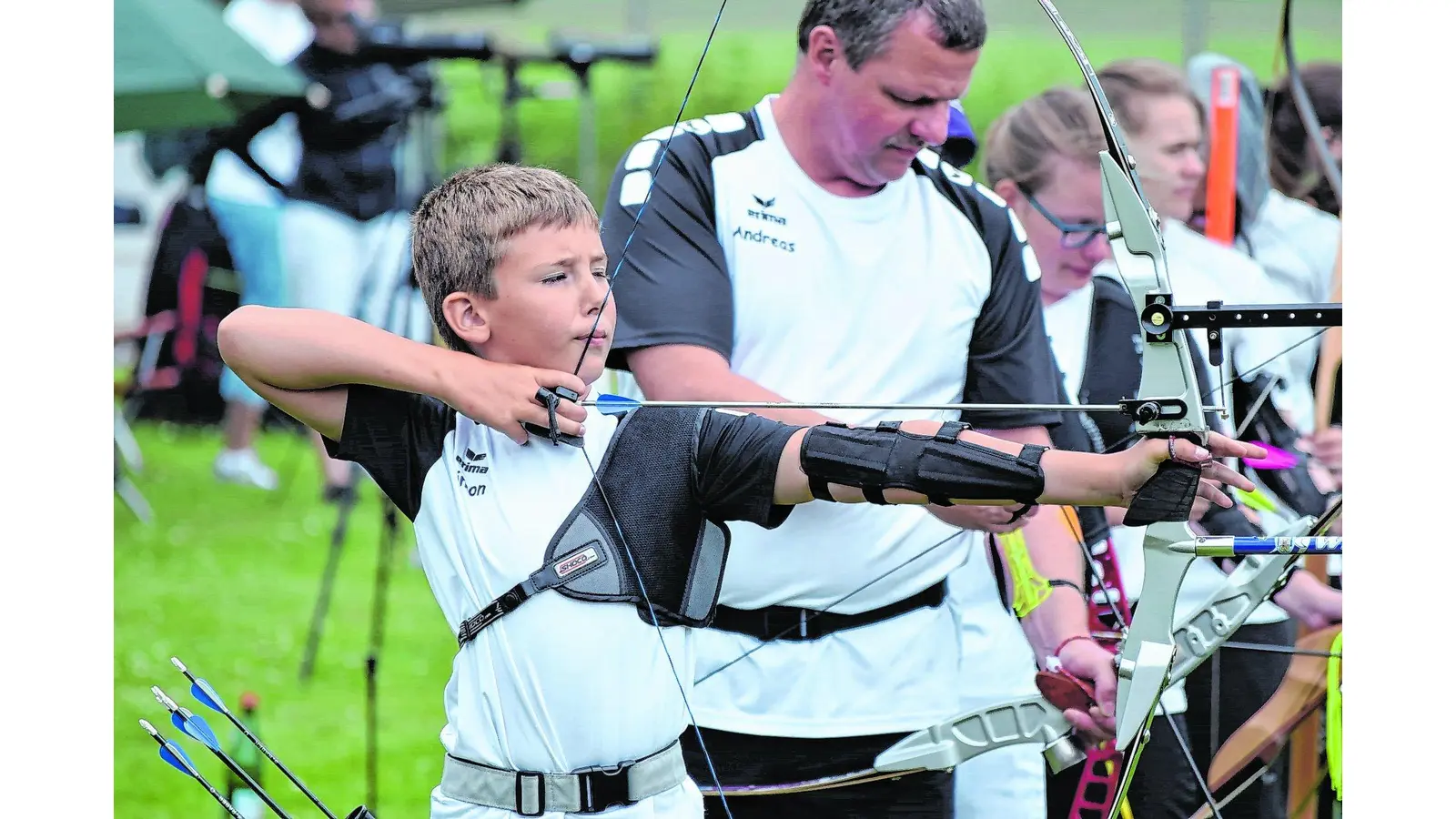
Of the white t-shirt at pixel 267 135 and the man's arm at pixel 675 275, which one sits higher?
the white t-shirt at pixel 267 135

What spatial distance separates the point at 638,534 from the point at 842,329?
0.45 metres

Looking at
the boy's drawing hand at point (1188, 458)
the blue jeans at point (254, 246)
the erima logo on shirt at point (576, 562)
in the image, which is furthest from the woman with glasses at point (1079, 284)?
the blue jeans at point (254, 246)

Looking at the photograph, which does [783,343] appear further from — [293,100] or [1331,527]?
[293,100]

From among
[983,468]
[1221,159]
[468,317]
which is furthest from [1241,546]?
[1221,159]

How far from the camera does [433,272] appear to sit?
52.3 inches

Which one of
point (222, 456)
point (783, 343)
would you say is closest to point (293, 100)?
point (222, 456)

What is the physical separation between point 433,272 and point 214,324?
1.68 metres

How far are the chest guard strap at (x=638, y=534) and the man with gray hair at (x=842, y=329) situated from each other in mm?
255

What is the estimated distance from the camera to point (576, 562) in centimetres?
126

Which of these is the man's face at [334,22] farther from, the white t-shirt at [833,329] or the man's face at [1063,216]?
the man's face at [1063,216]

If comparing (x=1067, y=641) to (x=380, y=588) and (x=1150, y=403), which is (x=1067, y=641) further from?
(x=380, y=588)

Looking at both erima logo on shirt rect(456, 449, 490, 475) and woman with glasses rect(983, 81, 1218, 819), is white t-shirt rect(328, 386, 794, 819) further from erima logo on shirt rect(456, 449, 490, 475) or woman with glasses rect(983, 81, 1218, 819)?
woman with glasses rect(983, 81, 1218, 819)

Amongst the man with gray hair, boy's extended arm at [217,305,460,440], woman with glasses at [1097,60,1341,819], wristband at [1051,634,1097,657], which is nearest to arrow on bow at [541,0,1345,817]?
boy's extended arm at [217,305,460,440]

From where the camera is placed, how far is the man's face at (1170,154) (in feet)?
6.66
